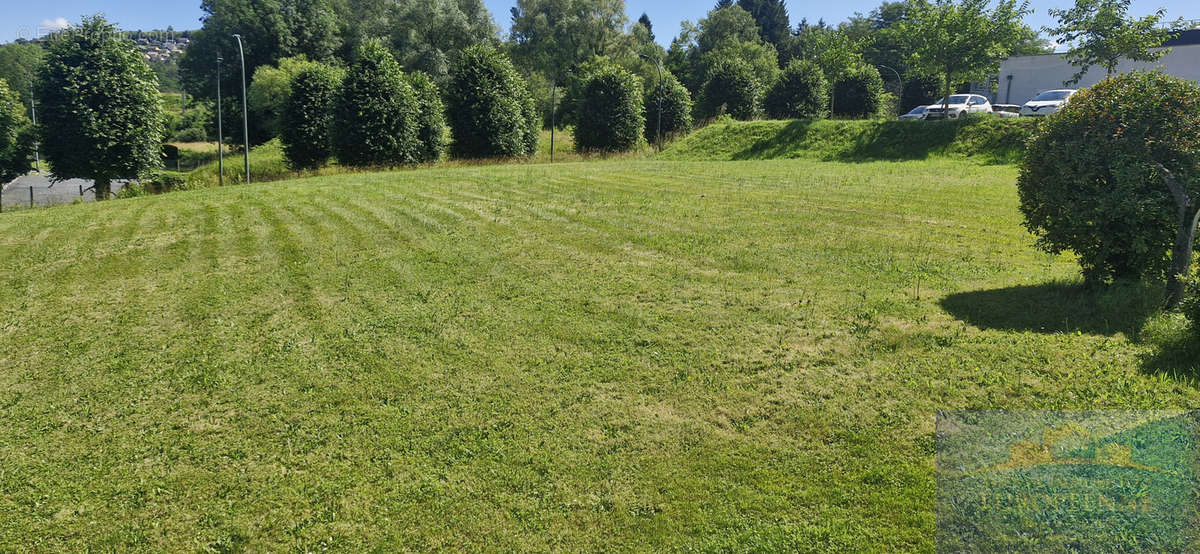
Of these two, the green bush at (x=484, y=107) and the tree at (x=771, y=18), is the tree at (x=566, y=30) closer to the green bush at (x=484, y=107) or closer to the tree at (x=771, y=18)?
the green bush at (x=484, y=107)

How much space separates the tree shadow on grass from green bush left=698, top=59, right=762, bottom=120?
37855 mm

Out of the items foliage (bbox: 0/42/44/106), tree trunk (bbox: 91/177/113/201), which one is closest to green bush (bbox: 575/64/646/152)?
tree trunk (bbox: 91/177/113/201)

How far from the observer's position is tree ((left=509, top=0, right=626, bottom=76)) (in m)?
66.9

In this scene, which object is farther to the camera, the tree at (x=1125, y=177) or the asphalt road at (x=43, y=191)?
the asphalt road at (x=43, y=191)

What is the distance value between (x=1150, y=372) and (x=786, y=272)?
4.66 metres

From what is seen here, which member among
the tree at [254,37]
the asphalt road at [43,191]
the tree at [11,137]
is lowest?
the asphalt road at [43,191]

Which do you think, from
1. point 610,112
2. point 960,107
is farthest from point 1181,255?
point 960,107

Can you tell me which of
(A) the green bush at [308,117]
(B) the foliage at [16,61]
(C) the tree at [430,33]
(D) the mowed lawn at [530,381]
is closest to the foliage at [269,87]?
(C) the tree at [430,33]

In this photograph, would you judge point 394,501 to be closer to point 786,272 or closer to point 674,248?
point 786,272

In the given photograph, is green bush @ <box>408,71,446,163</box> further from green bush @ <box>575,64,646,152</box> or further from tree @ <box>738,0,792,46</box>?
tree @ <box>738,0,792,46</box>

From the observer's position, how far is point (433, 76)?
56.6 metres

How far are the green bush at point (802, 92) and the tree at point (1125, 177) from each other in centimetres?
3542

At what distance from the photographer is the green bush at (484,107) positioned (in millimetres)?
33188

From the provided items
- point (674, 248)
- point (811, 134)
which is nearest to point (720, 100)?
point (811, 134)
